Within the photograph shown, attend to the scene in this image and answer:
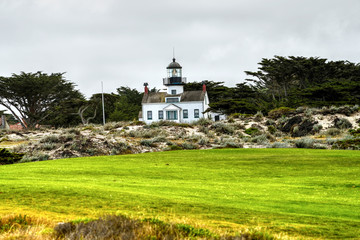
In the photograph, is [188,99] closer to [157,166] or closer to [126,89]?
[126,89]

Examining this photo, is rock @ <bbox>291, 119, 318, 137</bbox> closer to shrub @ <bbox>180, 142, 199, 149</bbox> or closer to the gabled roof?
shrub @ <bbox>180, 142, 199, 149</bbox>

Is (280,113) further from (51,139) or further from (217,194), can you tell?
(217,194)

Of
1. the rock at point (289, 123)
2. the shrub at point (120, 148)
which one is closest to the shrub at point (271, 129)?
the rock at point (289, 123)

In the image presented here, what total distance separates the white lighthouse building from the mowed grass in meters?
53.8

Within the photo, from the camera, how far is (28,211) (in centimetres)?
650

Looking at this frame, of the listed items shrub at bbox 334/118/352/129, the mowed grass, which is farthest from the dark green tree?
the mowed grass

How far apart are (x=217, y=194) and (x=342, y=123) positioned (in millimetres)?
27808

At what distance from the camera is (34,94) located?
2650 inches

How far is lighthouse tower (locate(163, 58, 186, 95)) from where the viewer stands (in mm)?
71688

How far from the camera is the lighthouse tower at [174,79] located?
7169 centimetres

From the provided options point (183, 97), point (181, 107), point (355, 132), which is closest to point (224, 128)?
point (355, 132)

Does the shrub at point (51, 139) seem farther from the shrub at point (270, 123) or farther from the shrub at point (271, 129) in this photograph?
the shrub at point (270, 123)

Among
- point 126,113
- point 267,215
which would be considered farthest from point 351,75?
point 267,215

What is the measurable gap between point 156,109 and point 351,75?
104ft
